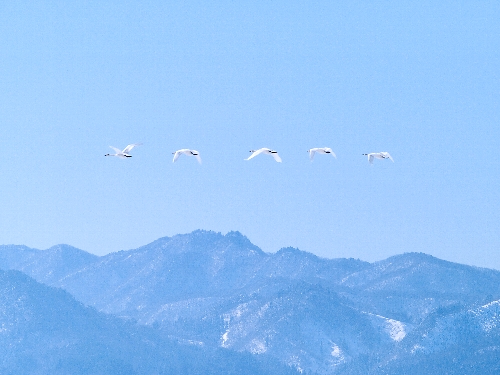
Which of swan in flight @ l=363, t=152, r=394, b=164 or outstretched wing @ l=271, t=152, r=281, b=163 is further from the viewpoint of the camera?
swan in flight @ l=363, t=152, r=394, b=164

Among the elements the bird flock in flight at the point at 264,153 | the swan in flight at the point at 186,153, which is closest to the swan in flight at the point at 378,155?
the bird flock in flight at the point at 264,153

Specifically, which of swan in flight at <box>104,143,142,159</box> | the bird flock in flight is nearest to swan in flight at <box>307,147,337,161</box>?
the bird flock in flight

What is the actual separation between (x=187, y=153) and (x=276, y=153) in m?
13.6

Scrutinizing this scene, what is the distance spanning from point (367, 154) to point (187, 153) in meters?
26.8

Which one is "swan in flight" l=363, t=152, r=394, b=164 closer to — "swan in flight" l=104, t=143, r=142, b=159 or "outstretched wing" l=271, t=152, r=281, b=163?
"outstretched wing" l=271, t=152, r=281, b=163

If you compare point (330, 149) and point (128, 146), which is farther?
point (128, 146)

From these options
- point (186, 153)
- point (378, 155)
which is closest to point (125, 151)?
point (186, 153)

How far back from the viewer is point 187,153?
Answer: 11569 cm

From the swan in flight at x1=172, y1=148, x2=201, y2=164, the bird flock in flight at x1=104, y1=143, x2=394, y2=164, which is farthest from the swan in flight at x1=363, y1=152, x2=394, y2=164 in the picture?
the swan in flight at x1=172, y1=148, x2=201, y2=164

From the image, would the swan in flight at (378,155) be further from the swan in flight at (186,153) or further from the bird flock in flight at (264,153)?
the swan in flight at (186,153)

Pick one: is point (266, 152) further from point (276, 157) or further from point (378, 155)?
point (378, 155)

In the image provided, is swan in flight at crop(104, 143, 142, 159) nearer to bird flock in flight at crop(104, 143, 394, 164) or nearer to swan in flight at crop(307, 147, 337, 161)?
bird flock in flight at crop(104, 143, 394, 164)

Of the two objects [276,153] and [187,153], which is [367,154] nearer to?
[276,153]

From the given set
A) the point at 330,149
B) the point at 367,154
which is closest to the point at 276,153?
the point at 330,149
